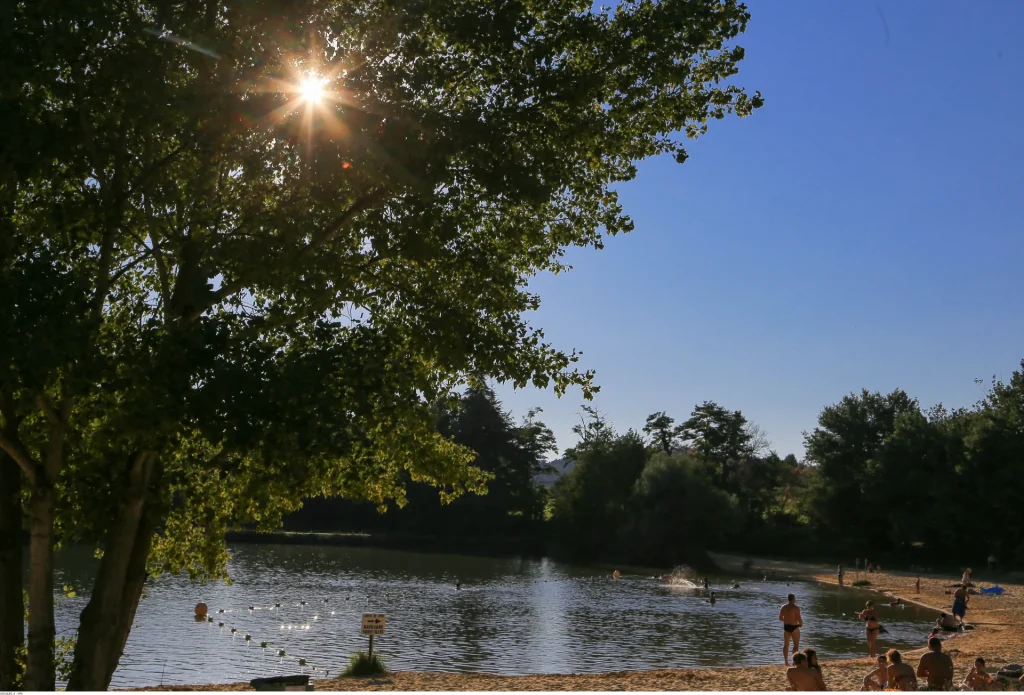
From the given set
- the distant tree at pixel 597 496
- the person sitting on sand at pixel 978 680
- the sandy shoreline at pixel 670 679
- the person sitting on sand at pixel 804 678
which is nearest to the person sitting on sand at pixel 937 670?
the person sitting on sand at pixel 978 680

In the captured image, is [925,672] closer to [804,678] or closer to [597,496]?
[804,678]

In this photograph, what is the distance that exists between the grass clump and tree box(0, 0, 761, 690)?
998 centimetres

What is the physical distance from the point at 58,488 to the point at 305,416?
16.6 feet

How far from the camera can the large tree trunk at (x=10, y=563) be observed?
38.2ft

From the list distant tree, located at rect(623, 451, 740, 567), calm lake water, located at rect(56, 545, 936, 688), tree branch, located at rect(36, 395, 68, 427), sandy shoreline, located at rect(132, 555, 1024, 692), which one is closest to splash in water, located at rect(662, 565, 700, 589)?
calm lake water, located at rect(56, 545, 936, 688)

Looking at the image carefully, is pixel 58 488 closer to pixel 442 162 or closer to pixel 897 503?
pixel 442 162

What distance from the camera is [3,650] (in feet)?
37.8

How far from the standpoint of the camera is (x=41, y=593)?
11.1 metres

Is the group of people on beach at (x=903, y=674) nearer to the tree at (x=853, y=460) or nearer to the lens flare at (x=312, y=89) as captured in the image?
the lens flare at (x=312, y=89)

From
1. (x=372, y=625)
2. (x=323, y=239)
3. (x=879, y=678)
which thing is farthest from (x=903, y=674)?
(x=372, y=625)

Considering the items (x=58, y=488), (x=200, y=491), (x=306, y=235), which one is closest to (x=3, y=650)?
(x=58, y=488)

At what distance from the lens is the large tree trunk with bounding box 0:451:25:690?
1163 cm

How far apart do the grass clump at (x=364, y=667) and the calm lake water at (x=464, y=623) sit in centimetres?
142

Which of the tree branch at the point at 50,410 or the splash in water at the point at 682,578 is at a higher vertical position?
the tree branch at the point at 50,410
